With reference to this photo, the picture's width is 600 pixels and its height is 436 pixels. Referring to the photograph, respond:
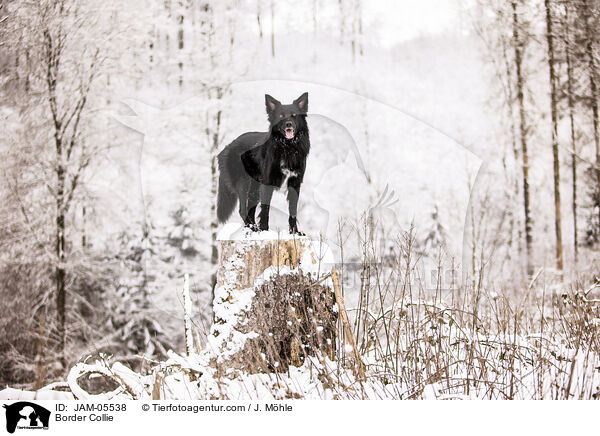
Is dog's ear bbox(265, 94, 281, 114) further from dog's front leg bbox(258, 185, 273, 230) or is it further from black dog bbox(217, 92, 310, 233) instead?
dog's front leg bbox(258, 185, 273, 230)

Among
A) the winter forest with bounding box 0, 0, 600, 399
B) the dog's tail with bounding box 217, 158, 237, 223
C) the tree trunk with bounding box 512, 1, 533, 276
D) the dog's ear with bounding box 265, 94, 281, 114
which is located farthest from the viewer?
the tree trunk with bounding box 512, 1, 533, 276

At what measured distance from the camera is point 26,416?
206 cm

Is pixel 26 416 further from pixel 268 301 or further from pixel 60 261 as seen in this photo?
pixel 268 301

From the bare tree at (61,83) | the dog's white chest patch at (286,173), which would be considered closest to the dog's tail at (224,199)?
the dog's white chest patch at (286,173)

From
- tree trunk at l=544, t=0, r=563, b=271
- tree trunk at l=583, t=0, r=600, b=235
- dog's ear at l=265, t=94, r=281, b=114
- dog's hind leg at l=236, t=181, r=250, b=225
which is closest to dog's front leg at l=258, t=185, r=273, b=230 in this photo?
dog's hind leg at l=236, t=181, r=250, b=225

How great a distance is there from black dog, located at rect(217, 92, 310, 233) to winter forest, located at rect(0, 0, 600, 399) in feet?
1.14

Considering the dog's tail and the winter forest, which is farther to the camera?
the winter forest

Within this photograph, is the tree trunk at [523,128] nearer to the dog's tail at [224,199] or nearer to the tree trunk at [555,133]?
the tree trunk at [555,133]

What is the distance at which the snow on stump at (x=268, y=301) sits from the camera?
5.94 ft

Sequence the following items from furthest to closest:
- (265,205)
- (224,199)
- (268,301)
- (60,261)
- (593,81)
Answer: (60,261)
(593,81)
(224,199)
(265,205)
(268,301)

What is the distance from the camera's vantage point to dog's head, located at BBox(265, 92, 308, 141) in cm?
206

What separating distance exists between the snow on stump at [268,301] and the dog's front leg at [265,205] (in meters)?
0.13

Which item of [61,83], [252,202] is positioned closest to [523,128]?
[252,202]

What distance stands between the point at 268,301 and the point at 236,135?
97 centimetres
